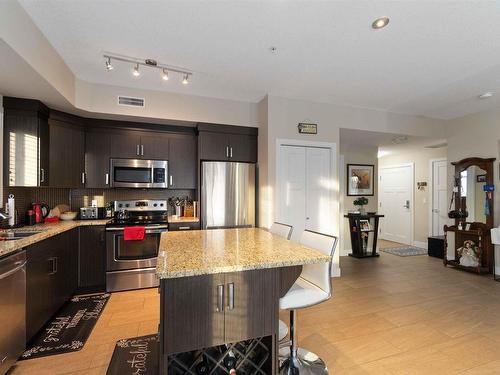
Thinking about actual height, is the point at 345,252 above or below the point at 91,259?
below

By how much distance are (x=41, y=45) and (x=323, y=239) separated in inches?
115

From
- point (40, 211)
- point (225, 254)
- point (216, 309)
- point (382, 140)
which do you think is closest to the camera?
point (216, 309)

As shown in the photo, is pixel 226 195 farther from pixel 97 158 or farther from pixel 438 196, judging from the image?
pixel 438 196

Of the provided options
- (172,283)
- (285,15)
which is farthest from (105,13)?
(172,283)

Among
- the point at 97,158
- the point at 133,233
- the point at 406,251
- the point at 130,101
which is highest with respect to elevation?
the point at 130,101

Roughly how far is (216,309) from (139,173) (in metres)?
2.82

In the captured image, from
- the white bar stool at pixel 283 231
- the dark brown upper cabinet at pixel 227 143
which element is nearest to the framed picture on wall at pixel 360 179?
the dark brown upper cabinet at pixel 227 143

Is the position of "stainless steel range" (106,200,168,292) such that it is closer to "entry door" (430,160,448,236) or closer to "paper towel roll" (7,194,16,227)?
"paper towel roll" (7,194,16,227)

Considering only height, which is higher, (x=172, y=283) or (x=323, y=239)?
(x=323, y=239)

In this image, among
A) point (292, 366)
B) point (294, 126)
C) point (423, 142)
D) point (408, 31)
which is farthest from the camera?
point (423, 142)

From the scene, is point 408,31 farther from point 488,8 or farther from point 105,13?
point 105,13

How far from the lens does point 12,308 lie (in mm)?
1870

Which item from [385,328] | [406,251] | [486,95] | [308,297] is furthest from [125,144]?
[406,251]

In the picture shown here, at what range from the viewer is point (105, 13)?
2.00 m
